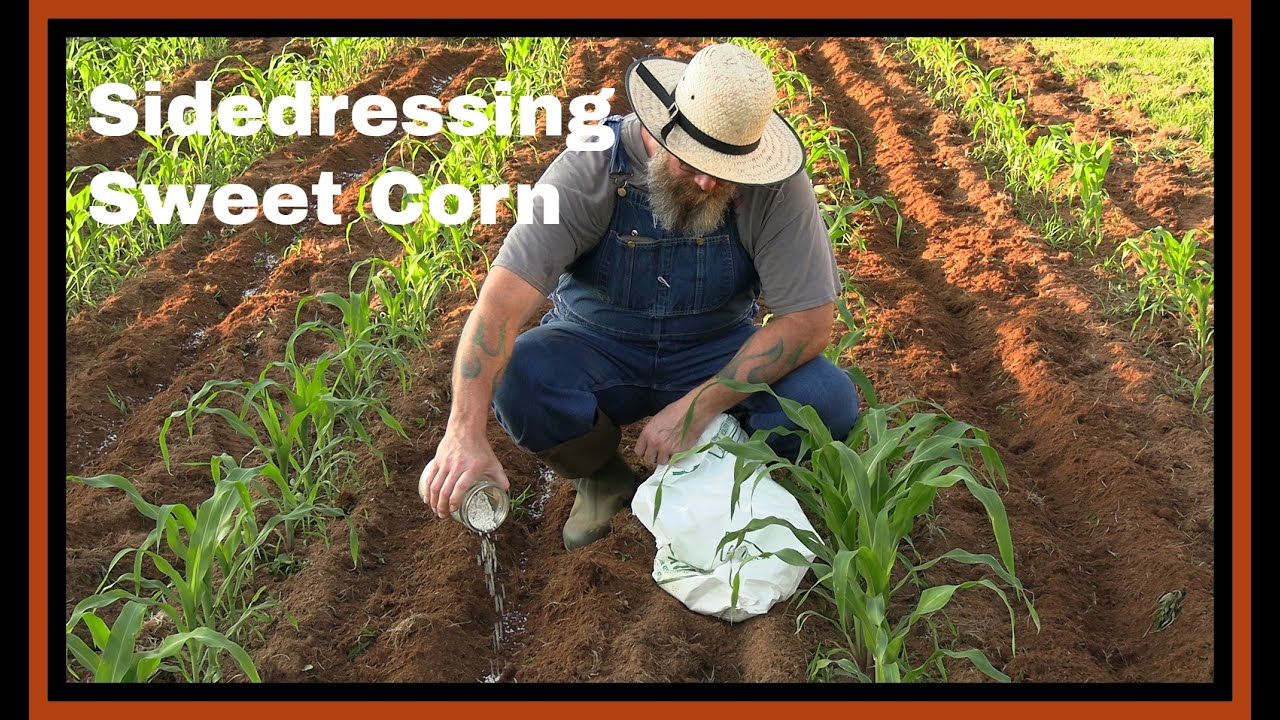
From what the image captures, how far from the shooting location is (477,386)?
311cm

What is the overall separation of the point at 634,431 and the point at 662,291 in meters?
0.83

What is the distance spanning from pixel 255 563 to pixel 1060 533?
2235mm

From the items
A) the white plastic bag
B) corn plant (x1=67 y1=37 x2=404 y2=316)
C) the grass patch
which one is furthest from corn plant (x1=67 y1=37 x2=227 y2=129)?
the grass patch

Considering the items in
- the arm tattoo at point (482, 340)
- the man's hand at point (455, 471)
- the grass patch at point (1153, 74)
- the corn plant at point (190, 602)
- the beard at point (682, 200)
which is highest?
the grass patch at point (1153, 74)

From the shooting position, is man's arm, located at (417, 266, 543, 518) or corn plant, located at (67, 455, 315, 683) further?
man's arm, located at (417, 266, 543, 518)

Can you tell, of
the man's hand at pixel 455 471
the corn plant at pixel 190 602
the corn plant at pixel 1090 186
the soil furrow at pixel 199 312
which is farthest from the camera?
the corn plant at pixel 1090 186

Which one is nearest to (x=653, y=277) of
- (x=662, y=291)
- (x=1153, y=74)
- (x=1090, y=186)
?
(x=662, y=291)

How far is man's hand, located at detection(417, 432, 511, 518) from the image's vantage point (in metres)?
2.87

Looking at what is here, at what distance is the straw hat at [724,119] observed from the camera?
9.77ft

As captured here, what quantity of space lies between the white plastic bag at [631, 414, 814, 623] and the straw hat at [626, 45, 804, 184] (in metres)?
0.72

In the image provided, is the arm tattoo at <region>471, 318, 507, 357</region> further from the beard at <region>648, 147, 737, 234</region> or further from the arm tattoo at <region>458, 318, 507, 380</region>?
the beard at <region>648, 147, 737, 234</region>

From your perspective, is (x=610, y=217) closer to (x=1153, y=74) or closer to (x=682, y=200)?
(x=682, y=200)

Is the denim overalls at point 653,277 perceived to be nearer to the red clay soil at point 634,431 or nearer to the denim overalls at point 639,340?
the denim overalls at point 639,340

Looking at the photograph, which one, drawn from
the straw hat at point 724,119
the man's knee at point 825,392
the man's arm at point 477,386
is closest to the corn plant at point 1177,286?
the man's knee at point 825,392
